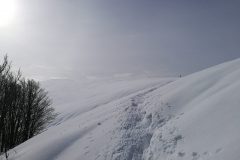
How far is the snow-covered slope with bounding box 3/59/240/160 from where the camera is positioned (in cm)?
839

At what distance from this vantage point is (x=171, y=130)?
1004cm

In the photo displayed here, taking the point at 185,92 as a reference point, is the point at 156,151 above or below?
below

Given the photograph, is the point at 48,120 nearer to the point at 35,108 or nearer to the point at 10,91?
the point at 35,108

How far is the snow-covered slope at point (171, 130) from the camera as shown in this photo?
8391 millimetres

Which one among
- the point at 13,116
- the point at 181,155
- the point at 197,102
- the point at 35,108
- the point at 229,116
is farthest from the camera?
the point at 35,108

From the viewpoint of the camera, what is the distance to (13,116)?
29406 mm

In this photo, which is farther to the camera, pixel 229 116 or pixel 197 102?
pixel 197 102

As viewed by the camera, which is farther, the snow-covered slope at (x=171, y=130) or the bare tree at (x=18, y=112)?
the bare tree at (x=18, y=112)

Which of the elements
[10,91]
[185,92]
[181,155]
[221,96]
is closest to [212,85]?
[185,92]

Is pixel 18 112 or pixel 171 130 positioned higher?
pixel 18 112

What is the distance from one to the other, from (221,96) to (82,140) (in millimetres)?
6333

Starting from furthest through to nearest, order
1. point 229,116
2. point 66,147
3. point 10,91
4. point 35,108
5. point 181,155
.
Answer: point 35,108 → point 10,91 → point 66,147 → point 229,116 → point 181,155

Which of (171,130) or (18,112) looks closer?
(171,130)

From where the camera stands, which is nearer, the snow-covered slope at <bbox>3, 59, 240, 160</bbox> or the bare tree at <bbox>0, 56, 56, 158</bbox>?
the snow-covered slope at <bbox>3, 59, 240, 160</bbox>
